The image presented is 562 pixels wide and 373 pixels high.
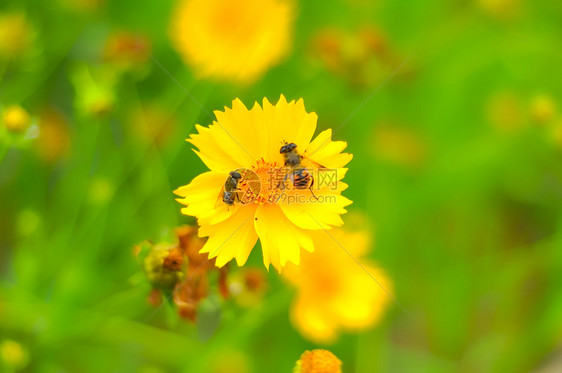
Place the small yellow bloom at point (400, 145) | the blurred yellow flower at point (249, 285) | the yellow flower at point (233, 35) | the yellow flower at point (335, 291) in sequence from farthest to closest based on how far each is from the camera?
the small yellow bloom at point (400, 145) < the yellow flower at point (233, 35) < the yellow flower at point (335, 291) < the blurred yellow flower at point (249, 285)

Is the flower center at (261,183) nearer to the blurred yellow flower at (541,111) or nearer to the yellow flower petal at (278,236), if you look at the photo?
the yellow flower petal at (278,236)

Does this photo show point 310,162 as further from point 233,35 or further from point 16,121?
point 233,35

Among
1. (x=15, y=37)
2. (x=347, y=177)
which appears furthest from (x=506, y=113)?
(x=15, y=37)

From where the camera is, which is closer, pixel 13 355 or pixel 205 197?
pixel 205 197

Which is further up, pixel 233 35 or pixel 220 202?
pixel 233 35

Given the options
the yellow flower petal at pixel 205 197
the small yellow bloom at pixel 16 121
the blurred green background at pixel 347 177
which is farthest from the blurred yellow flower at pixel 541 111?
the small yellow bloom at pixel 16 121

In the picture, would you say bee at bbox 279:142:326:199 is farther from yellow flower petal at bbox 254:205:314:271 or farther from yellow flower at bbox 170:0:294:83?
yellow flower at bbox 170:0:294:83
